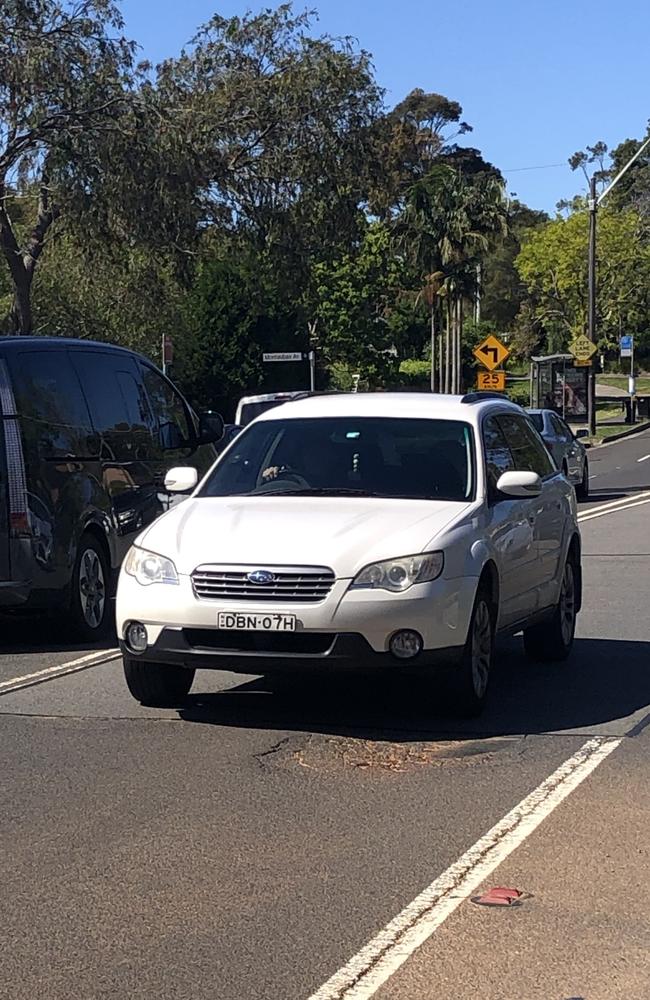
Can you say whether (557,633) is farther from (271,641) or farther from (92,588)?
(92,588)

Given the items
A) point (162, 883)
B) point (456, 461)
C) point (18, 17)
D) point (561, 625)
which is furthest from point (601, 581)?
point (18, 17)

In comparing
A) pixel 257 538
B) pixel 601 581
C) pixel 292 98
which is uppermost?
pixel 292 98

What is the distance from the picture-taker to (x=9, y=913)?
196 inches

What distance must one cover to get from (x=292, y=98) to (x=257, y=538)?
29685 millimetres

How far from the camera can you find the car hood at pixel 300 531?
293 inches

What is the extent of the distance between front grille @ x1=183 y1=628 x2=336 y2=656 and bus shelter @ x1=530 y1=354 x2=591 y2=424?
136 feet

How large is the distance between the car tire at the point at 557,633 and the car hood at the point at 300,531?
2.01 m

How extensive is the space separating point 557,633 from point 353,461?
7.06 ft

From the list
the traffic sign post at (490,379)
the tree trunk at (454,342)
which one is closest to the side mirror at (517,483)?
the traffic sign post at (490,379)

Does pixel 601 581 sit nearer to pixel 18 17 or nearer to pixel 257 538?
pixel 257 538

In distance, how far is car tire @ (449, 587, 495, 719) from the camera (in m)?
7.74

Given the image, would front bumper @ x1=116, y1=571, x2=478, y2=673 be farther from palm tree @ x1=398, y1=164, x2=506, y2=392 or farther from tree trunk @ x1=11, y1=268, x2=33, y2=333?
palm tree @ x1=398, y1=164, x2=506, y2=392

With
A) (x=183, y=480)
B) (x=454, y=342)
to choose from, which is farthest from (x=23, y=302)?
(x=454, y=342)

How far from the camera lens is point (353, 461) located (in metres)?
8.77
